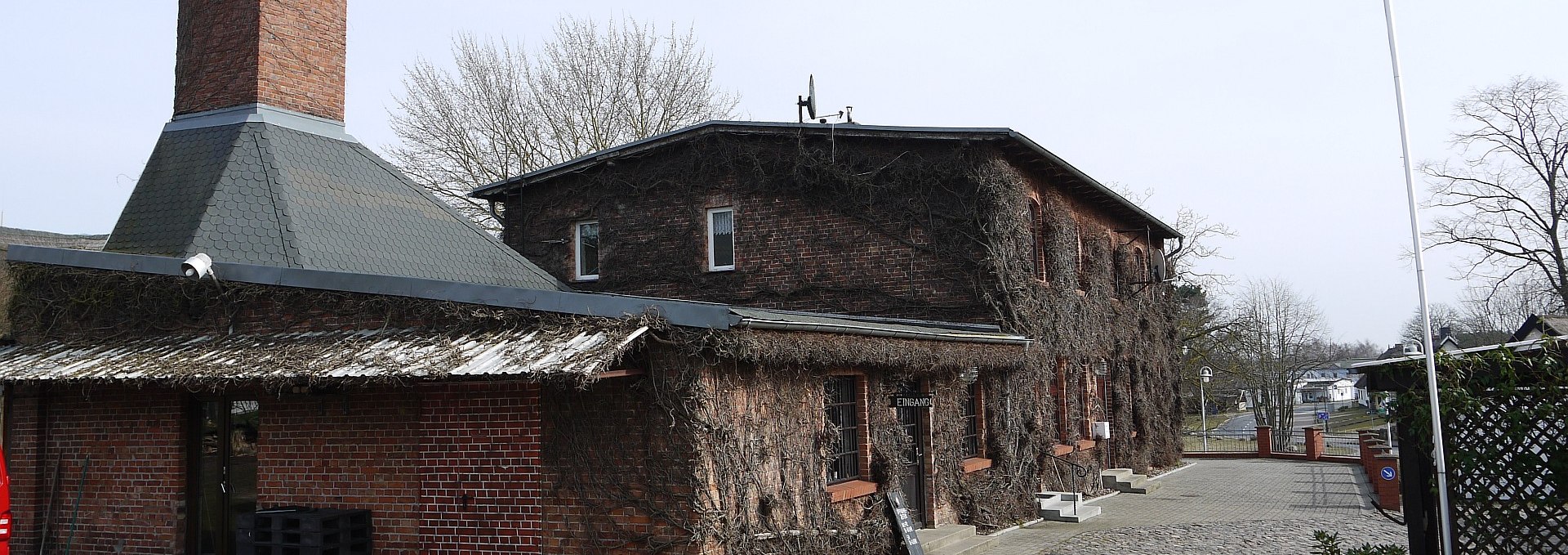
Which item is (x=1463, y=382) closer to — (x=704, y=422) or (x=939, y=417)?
(x=704, y=422)

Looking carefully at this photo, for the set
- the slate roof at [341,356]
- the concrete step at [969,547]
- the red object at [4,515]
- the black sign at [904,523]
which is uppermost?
the slate roof at [341,356]

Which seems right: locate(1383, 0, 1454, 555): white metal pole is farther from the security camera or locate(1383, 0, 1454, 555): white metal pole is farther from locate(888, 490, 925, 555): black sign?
the security camera

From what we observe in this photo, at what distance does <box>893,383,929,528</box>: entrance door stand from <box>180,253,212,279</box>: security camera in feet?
24.6

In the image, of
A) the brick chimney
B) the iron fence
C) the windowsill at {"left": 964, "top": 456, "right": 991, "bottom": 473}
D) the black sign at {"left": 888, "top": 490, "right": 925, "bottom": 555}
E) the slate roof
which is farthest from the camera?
the iron fence

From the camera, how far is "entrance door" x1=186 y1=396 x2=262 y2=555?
427 inches

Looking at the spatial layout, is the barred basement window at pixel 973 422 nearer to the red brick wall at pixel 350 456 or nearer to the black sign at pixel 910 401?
the black sign at pixel 910 401

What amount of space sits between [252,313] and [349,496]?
6.80 ft

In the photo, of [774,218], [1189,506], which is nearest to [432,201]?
[774,218]

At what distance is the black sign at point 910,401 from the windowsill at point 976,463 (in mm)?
1868

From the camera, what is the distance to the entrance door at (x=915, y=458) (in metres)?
13.2

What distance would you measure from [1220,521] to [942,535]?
5.18 m

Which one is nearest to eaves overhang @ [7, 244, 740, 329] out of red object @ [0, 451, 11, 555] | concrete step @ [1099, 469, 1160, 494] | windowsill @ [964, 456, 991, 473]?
red object @ [0, 451, 11, 555]

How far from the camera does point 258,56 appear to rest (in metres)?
14.2

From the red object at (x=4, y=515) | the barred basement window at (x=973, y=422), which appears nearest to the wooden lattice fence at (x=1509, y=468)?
the barred basement window at (x=973, y=422)
